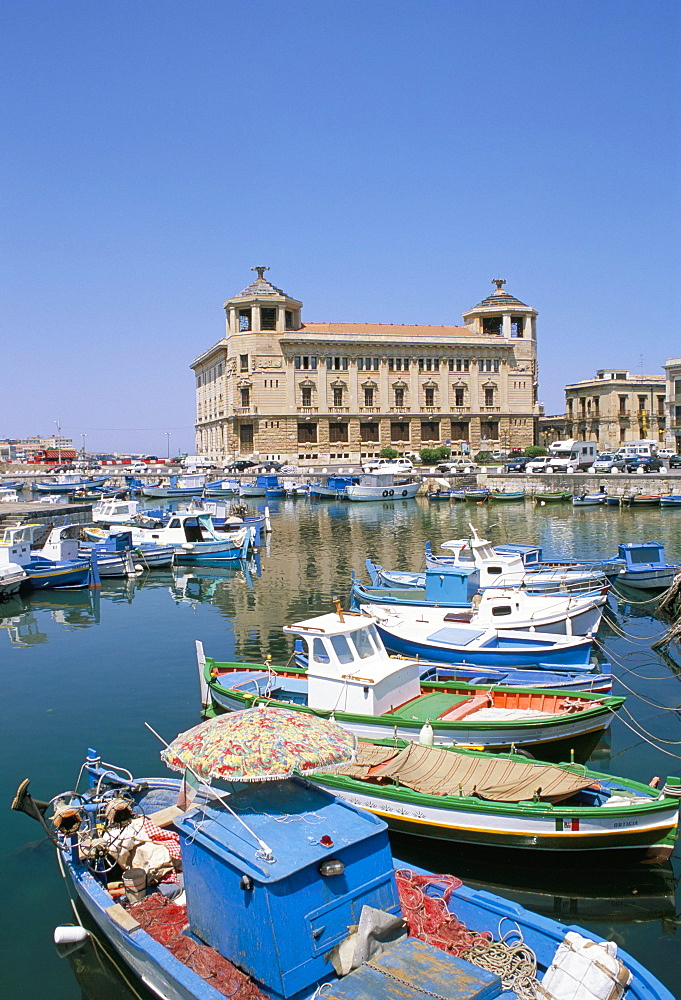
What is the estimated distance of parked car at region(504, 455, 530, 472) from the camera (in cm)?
7966

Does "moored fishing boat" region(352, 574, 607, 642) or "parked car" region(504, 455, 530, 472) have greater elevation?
"parked car" region(504, 455, 530, 472)

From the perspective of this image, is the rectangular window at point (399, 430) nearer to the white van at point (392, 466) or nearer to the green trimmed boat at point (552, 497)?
the white van at point (392, 466)

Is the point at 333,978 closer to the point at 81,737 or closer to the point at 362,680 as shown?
the point at 362,680

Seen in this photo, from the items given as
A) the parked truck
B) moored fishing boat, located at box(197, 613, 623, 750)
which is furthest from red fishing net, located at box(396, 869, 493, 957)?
the parked truck

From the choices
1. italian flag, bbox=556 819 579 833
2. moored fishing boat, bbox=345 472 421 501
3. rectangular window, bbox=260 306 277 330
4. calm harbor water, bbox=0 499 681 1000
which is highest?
→ rectangular window, bbox=260 306 277 330

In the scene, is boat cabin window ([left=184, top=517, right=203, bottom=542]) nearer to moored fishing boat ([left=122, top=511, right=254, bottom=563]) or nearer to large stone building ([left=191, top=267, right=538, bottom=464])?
moored fishing boat ([left=122, top=511, right=254, bottom=563])

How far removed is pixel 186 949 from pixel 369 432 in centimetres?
9281

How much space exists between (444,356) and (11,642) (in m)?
80.9

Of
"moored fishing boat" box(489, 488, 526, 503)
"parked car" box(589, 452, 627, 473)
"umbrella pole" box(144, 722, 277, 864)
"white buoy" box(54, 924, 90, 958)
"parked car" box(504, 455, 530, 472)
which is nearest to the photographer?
"umbrella pole" box(144, 722, 277, 864)

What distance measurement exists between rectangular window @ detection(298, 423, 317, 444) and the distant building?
40.1 metres

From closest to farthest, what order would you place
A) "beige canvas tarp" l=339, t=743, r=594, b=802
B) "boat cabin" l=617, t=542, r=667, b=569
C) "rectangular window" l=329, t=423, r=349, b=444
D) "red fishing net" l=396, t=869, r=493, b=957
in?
"red fishing net" l=396, t=869, r=493, b=957, "beige canvas tarp" l=339, t=743, r=594, b=802, "boat cabin" l=617, t=542, r=667, b=569, "rectangular window" l=329, t=423, r=349, b=444

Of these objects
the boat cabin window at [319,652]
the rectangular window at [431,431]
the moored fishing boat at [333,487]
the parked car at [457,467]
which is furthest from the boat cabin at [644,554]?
Answer: the rectangular window at [431,431]

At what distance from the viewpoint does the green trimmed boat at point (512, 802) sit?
10.0 m

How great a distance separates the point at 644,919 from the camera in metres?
9.74
